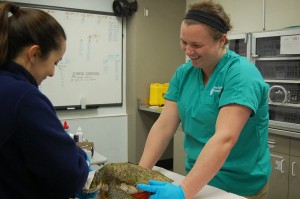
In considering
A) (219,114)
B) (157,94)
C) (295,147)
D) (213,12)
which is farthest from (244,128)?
(157,94)

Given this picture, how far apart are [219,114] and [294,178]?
1728 millimetres

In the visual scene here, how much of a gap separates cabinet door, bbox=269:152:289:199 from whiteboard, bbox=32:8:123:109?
2.01 meters

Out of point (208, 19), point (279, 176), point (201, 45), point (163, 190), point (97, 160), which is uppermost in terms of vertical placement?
point (208, 19)

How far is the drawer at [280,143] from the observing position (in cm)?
262

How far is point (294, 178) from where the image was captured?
259 centimetres

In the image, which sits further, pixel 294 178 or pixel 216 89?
pixel 294 178

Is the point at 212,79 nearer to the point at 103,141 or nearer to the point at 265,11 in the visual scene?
the point at 265,11

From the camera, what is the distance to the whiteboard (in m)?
3.52

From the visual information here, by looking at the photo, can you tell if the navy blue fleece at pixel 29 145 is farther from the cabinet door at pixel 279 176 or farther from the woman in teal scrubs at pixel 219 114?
the cabinet door at pixel 279 176

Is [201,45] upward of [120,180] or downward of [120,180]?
upward

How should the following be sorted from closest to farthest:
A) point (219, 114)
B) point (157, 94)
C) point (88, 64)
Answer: point (219, 114)
point (88, 64)
point (157, 94)

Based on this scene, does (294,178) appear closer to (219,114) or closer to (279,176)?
(279,176)

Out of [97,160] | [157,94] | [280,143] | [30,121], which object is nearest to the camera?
[30,121]

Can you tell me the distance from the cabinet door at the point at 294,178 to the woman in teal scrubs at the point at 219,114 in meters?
1.31
